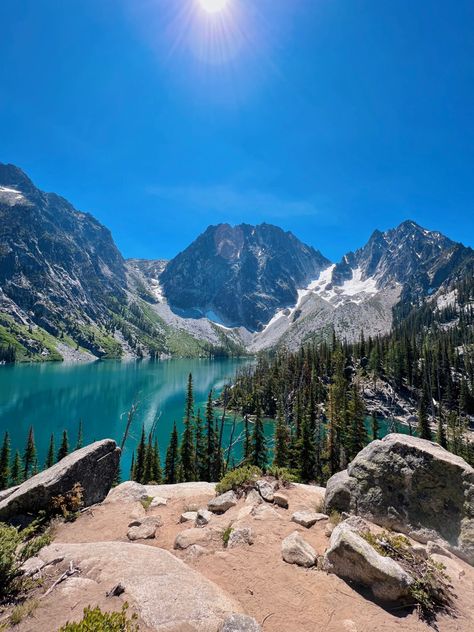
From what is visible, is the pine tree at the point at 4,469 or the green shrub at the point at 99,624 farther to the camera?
the pine tree at the point at 4,469

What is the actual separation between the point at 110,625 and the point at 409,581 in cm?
713

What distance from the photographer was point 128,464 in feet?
243

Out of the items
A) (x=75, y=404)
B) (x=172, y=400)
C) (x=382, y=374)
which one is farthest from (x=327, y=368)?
(x=75, y=404)

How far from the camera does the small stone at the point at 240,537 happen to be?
10914mm

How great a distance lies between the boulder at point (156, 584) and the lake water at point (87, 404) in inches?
1811

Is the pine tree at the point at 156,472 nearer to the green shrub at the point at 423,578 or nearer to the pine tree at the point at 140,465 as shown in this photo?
the pine tree at the point at 140,465

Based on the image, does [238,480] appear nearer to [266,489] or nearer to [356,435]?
[266,489]

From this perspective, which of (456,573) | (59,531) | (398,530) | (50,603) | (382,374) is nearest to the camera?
(50,603)

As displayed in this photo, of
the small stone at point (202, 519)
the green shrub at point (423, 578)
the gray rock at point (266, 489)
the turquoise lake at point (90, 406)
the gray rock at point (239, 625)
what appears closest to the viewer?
the gray rock at point (239, 625)

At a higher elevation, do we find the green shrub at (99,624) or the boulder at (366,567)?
the green shrub at (99,624)

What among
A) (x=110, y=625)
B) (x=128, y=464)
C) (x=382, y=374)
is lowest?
(x=128, y=464)

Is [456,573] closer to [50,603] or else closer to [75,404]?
[50,603]

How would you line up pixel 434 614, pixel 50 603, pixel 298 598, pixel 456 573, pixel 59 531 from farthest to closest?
pixel 59 531, pixel 456 573, pixel 298 598, pixel 434 614, pixel 50 603

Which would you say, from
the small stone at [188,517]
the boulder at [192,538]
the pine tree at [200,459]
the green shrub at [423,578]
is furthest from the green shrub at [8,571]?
the pine tree at [200,459]
